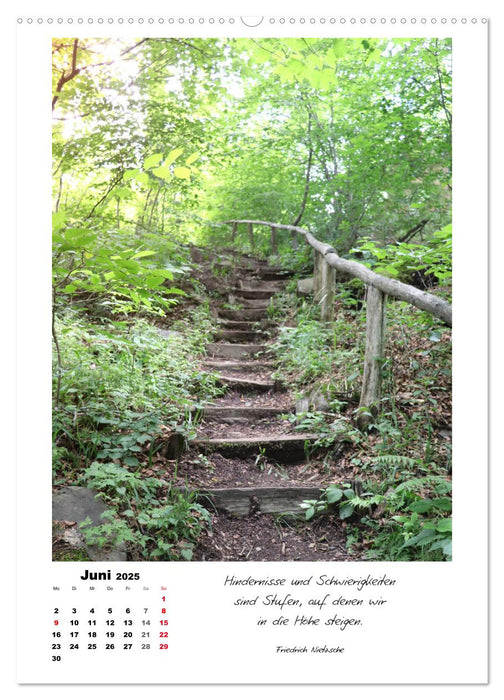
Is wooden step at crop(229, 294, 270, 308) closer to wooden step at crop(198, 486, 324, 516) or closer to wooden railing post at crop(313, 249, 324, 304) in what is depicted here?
wooden railing post at crop(313, 249, 324, 304)

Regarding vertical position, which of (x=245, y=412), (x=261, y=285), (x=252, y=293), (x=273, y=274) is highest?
(x=273, y=274)

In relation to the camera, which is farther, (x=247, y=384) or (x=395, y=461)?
(x=247, y=384)

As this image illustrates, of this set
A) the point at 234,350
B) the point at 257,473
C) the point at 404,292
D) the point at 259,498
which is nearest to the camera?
the point at 259,498

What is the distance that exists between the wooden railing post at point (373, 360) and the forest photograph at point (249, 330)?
0.01 meters

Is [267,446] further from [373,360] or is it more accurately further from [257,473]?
[373,360]

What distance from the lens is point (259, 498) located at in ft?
7.57
